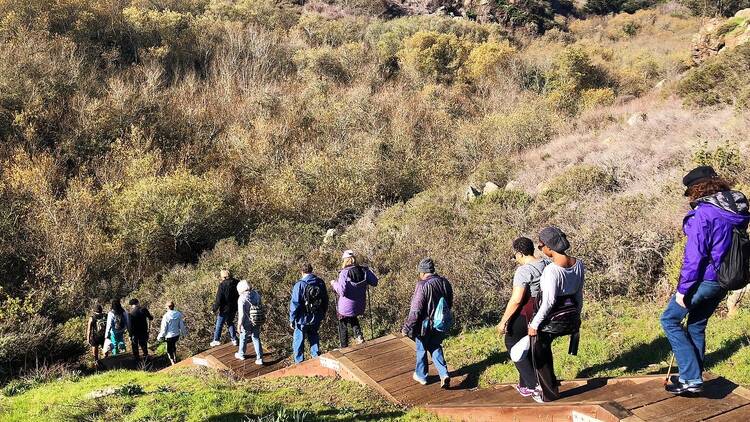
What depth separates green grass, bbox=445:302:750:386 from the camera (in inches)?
220

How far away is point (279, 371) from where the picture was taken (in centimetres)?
745

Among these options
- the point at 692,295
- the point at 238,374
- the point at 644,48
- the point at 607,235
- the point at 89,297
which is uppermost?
the point at 644,48

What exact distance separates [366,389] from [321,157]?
1953 centimetres

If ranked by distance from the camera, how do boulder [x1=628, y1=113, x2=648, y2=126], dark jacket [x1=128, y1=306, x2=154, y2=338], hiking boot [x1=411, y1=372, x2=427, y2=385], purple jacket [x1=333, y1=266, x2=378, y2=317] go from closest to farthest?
hiking boot [x1=411, y1=372, x2=427, y2=385] < purple jacket [x1=333, y1=266, x2=378, y2=317] < dark jacket [x1=128, y1=306, x2=154, y2=338] < boulder [x1=628, y1=113, x2=648, y2=126]

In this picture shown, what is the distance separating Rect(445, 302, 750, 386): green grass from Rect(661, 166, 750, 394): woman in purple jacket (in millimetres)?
1469

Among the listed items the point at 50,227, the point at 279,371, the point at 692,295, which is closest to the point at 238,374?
the point at 279,371

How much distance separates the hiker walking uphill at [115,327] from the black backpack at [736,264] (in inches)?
415

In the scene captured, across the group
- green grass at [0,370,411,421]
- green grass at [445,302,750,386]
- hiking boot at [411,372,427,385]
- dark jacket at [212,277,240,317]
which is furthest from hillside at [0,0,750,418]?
dark jacket at [212,277,240,317]

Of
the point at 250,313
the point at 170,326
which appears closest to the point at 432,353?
the point at 250,313

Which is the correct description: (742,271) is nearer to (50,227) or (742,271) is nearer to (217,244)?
(217,244)

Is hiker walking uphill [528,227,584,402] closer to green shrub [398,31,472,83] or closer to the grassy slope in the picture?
the grassy slope

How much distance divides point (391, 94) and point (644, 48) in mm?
24252

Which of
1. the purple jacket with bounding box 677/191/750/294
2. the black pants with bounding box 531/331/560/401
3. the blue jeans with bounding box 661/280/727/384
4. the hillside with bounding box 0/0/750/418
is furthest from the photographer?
the hillside with bounding box 0/0/750/418

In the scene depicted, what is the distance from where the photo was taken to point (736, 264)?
374 cm
